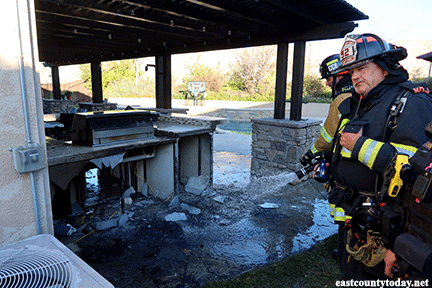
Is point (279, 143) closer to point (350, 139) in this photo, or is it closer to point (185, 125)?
point (185, 125)

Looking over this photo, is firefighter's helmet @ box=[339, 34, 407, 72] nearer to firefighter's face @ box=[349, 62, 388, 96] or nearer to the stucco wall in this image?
firefighter's face @ box=[349, 62, 388, 96]

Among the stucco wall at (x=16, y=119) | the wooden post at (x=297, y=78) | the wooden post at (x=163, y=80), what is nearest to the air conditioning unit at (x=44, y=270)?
the stucco wall at (x=16, y=119)

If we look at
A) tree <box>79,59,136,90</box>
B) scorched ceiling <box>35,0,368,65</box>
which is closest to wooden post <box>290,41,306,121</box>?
scorched ceiling <box>35,0,368,65</box>

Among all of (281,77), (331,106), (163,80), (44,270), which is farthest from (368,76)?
(163,80)

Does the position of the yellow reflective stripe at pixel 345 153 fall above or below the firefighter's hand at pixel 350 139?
below

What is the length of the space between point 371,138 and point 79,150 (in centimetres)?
355

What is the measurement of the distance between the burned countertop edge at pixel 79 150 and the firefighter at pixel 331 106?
99.4 inches

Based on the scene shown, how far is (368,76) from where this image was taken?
2.16m

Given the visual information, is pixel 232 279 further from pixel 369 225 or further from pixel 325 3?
pixel 325 3

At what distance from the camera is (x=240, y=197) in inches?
A: 215

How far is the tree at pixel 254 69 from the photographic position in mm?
28281

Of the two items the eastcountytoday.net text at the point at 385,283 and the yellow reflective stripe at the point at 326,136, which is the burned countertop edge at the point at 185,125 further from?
the eastcountytoday.net text at the point at 385,283

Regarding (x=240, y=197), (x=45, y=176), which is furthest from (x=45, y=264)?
(x=240, y=197)

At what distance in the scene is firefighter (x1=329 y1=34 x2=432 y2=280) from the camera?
184 cm
